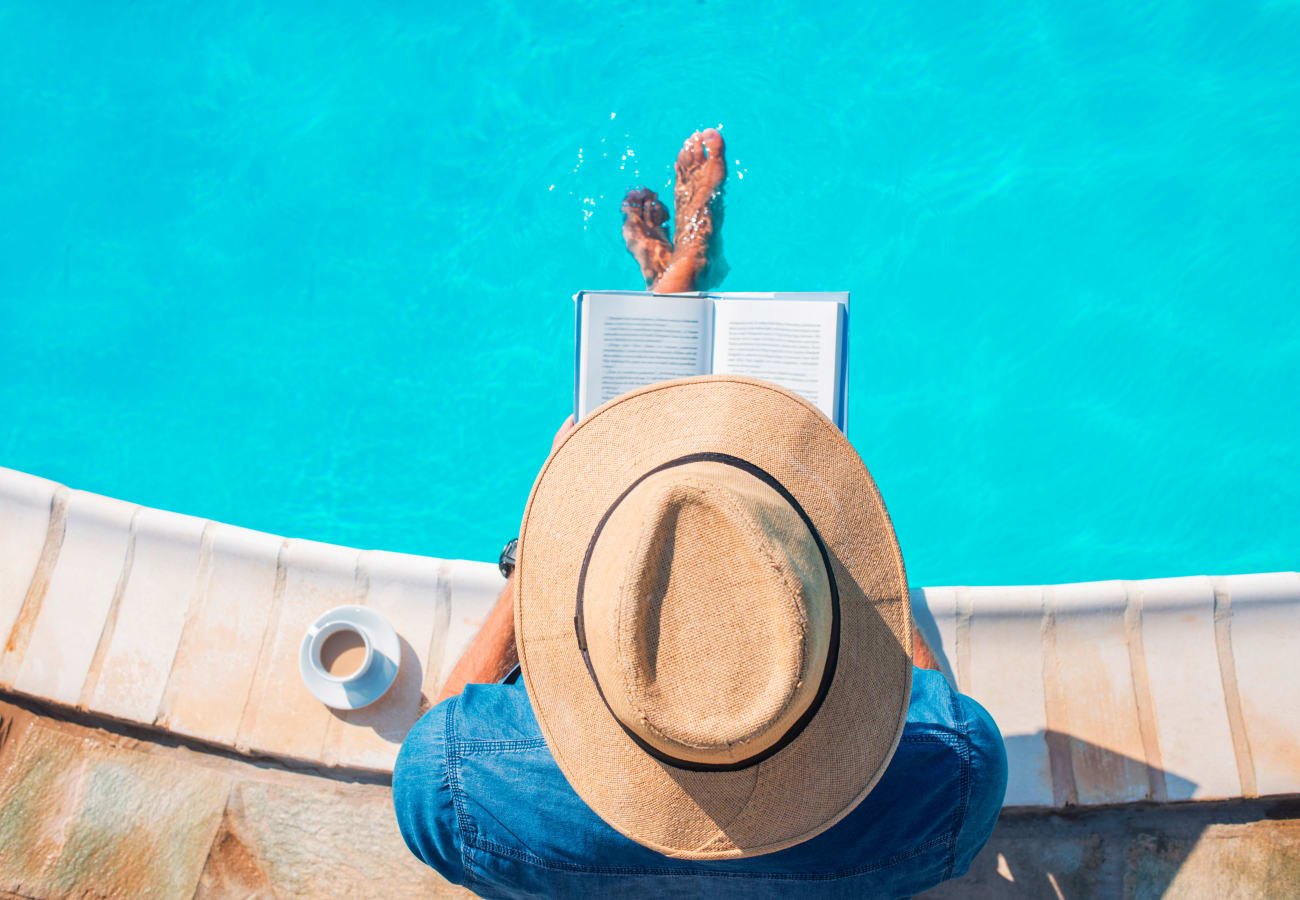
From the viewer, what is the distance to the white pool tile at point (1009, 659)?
261cm

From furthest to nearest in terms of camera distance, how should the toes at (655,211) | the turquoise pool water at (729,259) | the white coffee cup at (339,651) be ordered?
1. the turquoise pool water at (729,259)
2. the toes at (655,211)
3. the white coffee cup at (339,651)

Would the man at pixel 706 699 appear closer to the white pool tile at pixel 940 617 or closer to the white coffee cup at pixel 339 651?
the white coffee cup at pixel 339 651

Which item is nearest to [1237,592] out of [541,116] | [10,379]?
[541,116]

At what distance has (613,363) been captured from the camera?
7.25ft

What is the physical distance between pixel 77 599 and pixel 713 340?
251 centimetres

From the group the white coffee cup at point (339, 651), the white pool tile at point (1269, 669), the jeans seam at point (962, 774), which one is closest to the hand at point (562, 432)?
the white coffee cup at point (339, 651)

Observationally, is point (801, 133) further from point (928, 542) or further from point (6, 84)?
point (6, 84)

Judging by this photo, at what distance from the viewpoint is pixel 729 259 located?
3.69 metres

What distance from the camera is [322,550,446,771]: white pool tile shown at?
8.47 feet

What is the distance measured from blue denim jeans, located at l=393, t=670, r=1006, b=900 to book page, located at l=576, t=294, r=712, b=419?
93 cm

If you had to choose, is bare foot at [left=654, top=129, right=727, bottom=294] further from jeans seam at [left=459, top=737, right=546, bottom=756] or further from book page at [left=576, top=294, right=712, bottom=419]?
jeans seam at [left=459, top=737, right=546, bottom=756]

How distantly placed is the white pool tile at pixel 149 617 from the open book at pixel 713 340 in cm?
167

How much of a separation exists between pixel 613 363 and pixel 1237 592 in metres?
2.32

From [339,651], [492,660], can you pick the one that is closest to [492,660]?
[492,660]
